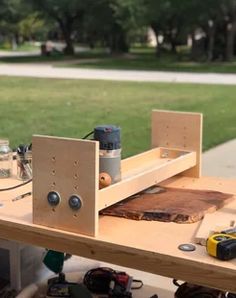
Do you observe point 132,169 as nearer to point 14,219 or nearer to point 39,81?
point 14,219

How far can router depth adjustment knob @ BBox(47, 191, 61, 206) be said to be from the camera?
250 centimetres

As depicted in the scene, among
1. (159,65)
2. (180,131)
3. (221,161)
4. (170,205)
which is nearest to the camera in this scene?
(170,205)

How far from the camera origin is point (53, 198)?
2510 mm

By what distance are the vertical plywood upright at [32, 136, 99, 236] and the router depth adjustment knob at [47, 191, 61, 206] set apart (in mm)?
12

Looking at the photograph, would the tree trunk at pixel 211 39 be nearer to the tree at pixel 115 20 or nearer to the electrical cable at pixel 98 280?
the tree at pixel 115 20

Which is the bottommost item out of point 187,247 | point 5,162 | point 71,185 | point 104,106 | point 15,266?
point 104,106

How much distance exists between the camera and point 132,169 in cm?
335

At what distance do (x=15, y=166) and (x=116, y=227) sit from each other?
1176 mm

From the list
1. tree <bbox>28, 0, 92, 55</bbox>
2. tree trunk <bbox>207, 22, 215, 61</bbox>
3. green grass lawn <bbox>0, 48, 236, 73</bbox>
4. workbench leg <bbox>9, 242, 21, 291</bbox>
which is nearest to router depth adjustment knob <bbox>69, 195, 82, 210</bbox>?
workbench leg <bbox>9, 242, 21, 291</bbox>

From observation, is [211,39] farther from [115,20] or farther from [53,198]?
[53,198]

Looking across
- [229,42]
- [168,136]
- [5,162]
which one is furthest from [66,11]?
[5,162]

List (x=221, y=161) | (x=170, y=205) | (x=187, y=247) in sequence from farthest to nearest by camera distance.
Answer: (x=221, y=161) → (x=170, y=205) → (x=187, y=247)

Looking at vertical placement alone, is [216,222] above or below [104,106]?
above

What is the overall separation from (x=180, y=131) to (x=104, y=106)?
30.6 ft
